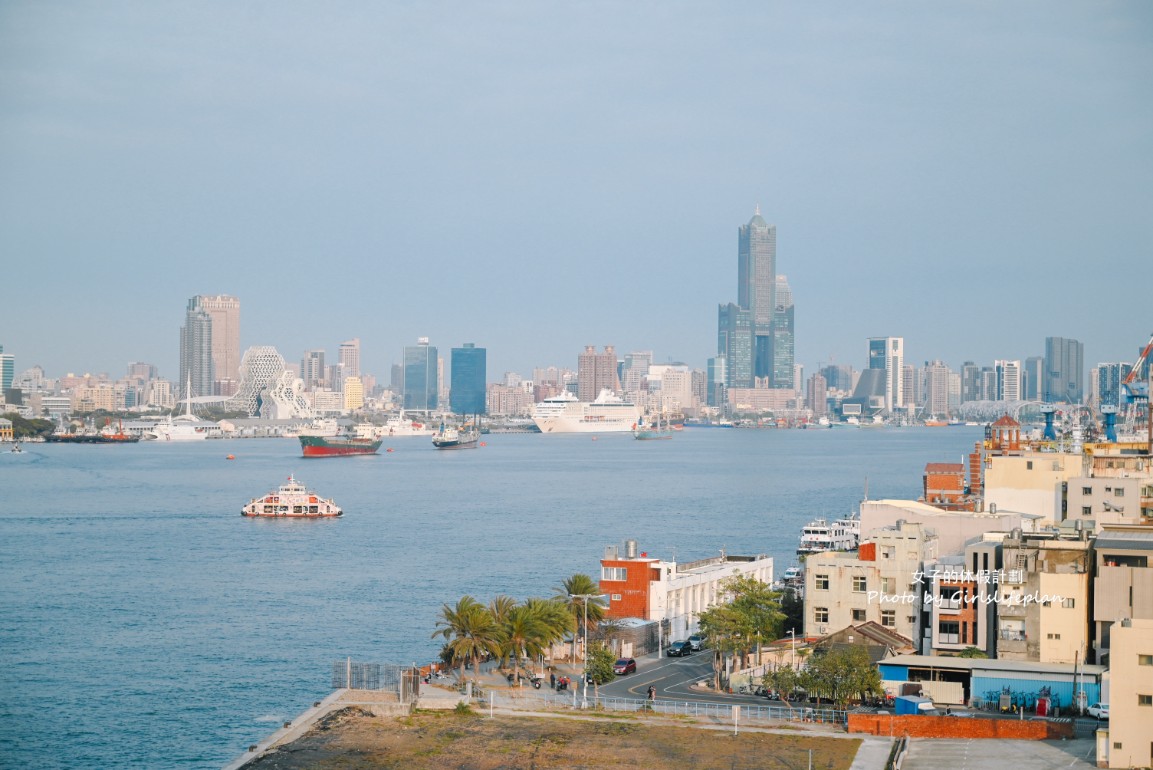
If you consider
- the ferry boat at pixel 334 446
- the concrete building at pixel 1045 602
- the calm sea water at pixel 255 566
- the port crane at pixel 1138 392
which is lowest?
the calm sea water at pixel 255 566

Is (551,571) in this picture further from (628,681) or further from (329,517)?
(329,517)

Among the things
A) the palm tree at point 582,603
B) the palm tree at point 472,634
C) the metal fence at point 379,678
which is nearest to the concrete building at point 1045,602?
the palm tree at point 582,603

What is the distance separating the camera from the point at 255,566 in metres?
54.7

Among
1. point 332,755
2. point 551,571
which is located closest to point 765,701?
point 332,755

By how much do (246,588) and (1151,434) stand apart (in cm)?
3397

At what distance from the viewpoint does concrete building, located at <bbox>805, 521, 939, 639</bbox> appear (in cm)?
3020

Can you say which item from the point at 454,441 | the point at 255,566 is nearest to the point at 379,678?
the point at 255,566

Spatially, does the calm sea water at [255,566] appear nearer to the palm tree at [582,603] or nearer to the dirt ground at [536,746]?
the dirt ground at [536,746]

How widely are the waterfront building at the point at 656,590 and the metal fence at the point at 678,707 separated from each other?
6.11m

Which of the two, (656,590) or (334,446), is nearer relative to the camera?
(656,590)

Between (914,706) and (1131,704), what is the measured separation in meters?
4.42

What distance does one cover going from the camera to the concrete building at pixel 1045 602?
26500mm

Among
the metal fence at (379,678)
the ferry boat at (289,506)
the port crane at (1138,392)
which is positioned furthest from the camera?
the ferry boat at (289,506)

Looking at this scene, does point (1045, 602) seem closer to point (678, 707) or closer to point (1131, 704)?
point (1131, 704)
